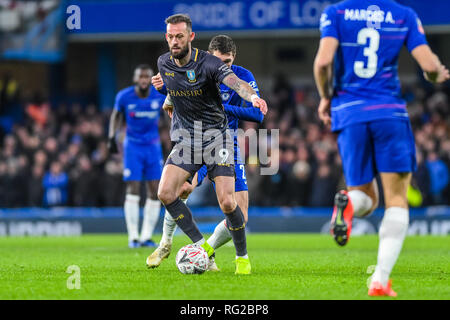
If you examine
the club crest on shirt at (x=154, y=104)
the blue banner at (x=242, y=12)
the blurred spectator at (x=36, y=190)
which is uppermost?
the blue banner at (x=242, y=12)

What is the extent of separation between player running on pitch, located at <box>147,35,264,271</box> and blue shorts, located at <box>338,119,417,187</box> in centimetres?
227

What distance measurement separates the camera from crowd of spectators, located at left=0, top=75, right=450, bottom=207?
19125mm

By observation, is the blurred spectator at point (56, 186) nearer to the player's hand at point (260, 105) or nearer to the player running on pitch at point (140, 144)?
the player running on pitch at point (140, 144)

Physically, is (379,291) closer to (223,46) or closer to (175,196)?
(175,196)

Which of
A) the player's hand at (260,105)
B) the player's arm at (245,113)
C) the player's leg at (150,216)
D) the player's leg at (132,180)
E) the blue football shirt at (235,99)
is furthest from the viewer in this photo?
the player's leg at (132,180)

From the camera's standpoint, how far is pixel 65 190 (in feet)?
68.4

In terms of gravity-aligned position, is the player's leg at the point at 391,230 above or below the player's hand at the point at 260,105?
below

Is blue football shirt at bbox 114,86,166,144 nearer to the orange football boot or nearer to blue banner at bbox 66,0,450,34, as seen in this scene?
the orange football boot

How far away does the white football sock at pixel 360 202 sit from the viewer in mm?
6467

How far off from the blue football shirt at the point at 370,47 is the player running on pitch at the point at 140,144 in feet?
23.6

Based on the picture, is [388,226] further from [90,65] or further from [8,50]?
[90,65]

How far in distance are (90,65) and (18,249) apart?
1715 cm

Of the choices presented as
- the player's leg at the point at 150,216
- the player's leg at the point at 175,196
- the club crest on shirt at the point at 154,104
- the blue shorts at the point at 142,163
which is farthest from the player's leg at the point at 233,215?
the club crest on shirt at the point at 154,104

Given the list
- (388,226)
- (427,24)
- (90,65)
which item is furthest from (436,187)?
(90,65)
